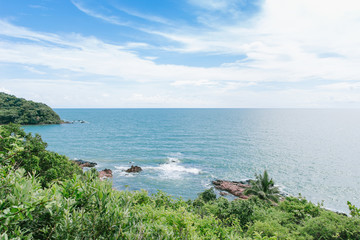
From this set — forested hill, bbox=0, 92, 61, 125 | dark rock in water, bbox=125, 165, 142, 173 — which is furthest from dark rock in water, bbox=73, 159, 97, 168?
forested hill, bbox=0, 92, 61, 125

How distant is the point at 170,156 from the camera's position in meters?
61.6

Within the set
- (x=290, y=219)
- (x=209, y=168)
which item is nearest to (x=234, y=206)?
(x=290, y=219)

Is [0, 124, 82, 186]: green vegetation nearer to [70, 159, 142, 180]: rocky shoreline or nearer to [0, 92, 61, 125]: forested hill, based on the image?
[70, 159, 142, 180]: rocky shoreline

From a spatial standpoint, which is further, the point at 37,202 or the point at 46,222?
the point at 46,222

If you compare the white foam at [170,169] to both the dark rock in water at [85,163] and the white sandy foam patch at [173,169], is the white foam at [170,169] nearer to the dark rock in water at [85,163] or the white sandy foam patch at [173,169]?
the white sandy foam patch at [173,169]

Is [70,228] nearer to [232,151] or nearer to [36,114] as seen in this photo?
[232,151]

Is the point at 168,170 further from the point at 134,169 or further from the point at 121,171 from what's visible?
the point at 121,171

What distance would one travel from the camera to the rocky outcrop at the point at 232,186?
40188 mm

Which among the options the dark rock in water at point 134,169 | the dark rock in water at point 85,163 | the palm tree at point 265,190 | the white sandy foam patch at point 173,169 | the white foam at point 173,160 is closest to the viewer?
the palm tree at point 265,190

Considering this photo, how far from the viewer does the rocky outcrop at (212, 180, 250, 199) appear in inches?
1582

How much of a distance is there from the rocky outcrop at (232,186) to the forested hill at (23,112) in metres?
105

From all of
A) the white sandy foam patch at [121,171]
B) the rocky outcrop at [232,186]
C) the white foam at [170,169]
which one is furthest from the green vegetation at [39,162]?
the rocky outcrop at [232,186]

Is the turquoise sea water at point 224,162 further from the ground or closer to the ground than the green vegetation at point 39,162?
closer to the ground

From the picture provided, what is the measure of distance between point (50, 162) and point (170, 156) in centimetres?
4059
